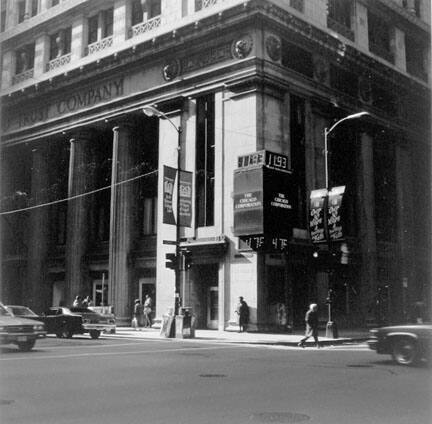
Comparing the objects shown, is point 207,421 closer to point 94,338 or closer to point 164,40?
point 94,338

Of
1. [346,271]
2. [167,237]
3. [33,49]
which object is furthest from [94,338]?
[33,49]

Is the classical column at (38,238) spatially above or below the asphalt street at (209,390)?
above

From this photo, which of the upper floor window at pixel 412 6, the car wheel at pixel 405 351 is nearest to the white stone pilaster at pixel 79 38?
the upper floor window at pixel 412 6

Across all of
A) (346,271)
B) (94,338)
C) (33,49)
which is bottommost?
(94,338)

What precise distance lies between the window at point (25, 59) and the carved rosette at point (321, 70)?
24.4 m

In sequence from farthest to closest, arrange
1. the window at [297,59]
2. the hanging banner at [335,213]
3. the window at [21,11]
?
the window at [21,11] → the window at [297,59] → the hanging banner at [335,213]

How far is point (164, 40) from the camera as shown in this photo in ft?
115

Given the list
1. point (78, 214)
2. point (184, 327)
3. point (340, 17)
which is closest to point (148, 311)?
point (184, 327)

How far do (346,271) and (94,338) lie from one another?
17925 mm

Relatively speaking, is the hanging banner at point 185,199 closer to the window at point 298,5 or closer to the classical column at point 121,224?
the classical column at point 121,224

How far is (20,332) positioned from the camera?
1847 centimetres

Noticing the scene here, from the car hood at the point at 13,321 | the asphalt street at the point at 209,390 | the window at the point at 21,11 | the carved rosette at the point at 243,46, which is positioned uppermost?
the window at the point at 21,11

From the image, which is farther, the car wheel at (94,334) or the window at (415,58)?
the window at (415,58)

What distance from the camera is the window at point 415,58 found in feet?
149
